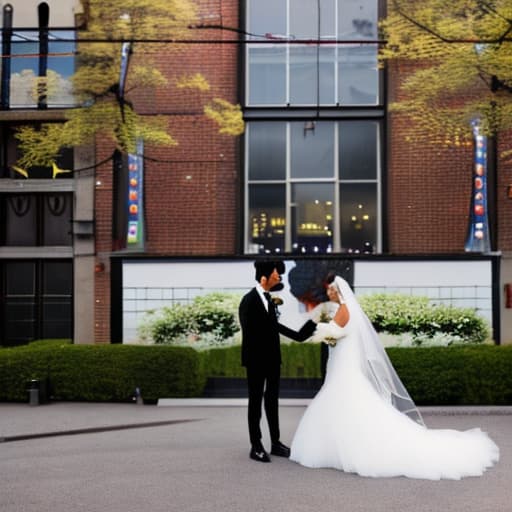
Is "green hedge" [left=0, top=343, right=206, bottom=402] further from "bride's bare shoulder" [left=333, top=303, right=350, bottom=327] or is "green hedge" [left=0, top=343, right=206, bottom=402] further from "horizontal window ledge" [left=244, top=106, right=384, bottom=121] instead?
"horizontal window ledge" [left=244, top=106, right=384, bottom=121]

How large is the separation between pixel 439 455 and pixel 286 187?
35.6ft

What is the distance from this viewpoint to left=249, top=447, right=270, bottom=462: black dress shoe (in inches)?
338

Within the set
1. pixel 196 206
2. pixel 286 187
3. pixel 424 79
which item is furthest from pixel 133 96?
pixel 424 79

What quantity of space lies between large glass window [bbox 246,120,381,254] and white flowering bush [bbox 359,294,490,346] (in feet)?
9.15

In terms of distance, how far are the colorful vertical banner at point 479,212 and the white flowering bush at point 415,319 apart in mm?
2583

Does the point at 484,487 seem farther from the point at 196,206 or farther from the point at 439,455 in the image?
the point at 196,206

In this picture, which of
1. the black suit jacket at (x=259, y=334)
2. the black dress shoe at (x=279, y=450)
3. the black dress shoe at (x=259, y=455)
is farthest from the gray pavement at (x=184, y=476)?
the black suit jacket at (x=259, y=334)

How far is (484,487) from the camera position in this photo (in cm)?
729

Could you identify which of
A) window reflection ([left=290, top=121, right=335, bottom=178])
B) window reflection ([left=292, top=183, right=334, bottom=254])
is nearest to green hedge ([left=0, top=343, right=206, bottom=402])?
window reflection ([left=292, top=183, right=334, bottom=254])

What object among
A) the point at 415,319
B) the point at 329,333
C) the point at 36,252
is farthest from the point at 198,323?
the point at 329,333

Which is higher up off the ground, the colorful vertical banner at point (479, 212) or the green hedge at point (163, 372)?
the colorful vertical banner at point (479, 212)

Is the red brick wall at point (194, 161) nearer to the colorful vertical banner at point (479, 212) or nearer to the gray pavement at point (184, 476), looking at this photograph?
the colorful vertical banner at point (479, 212)

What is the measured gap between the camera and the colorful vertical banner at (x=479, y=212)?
17.2 metres

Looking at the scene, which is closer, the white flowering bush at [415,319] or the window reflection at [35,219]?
the white flowering bush at [415,319]
